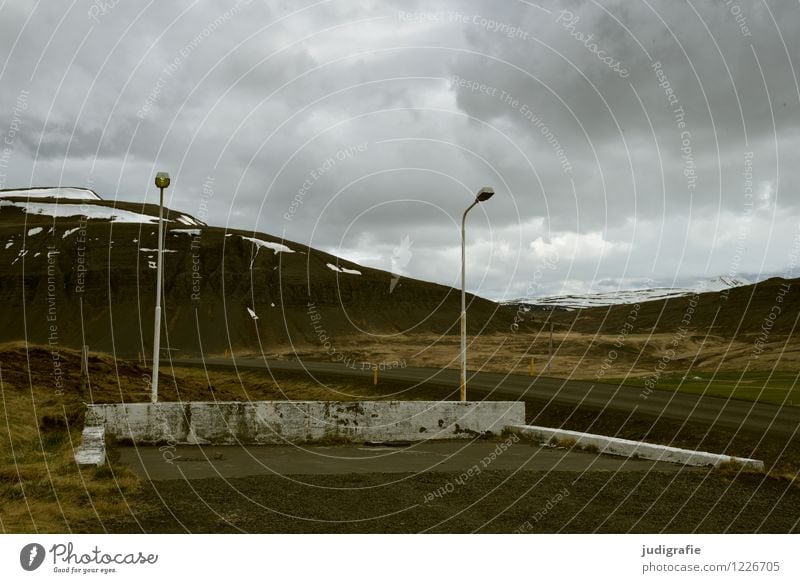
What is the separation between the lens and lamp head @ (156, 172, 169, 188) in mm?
16922

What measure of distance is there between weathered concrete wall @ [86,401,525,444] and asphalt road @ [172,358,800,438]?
6762 millimetres

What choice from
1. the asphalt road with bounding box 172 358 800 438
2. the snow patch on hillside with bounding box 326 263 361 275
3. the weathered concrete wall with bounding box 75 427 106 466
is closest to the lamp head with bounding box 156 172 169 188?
the weathered concrete wall with bounding box 75 427 106 466

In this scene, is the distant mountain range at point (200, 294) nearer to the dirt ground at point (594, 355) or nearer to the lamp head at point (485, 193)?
the dirt ground at point (594, 355)

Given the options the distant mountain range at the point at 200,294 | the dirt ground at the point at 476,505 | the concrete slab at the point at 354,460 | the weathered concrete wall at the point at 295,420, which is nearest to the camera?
the dirt ground at the point at 476,505

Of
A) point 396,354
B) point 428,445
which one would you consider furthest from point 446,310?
point 428,445

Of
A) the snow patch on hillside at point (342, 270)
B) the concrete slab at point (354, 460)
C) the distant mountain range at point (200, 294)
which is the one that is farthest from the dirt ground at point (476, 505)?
the snow patch on hillside at point (342, 270)

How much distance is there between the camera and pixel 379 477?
11648mm

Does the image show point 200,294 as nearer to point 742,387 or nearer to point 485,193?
point 742,387

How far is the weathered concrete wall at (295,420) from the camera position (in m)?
15.6

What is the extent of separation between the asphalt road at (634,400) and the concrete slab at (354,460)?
6901 mm

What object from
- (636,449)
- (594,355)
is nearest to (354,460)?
(636,449)

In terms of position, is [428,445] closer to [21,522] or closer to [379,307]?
[21,522]

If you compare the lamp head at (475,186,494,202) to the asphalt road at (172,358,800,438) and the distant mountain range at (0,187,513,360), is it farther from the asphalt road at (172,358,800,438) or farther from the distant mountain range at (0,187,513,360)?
the distant mountain range at (0,187,513,360)
